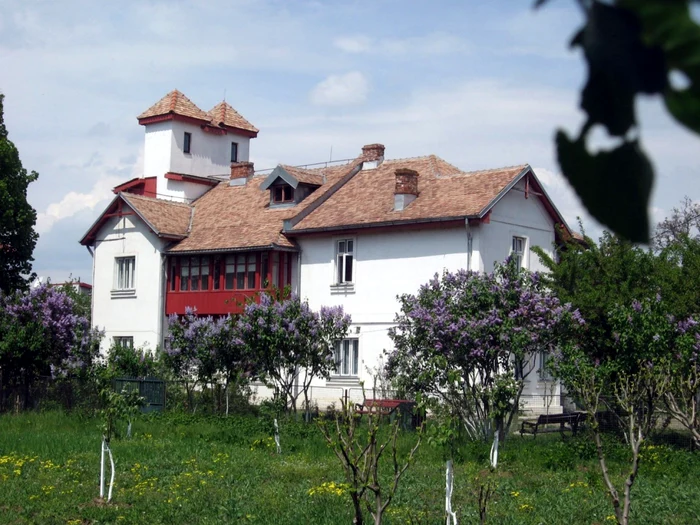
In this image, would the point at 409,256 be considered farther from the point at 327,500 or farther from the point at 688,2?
the point at 688,2

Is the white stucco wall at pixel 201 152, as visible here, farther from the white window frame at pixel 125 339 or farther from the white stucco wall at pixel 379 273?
the white stucco wall at pixel 379 273

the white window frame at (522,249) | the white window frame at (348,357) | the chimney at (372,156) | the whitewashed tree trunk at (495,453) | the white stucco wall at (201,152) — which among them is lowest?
the whitewashed tree trunk at (495,453)

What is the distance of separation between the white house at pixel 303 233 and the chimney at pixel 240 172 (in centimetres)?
9

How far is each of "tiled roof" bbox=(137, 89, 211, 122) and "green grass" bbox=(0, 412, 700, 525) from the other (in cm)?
2068

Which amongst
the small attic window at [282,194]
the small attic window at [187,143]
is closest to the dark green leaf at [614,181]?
the small attic window at [282,194]

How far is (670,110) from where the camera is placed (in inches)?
34.0

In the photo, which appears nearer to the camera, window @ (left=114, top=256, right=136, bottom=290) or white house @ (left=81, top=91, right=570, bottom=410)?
white house @ (left=81, top=91, right=570, bottom=410)

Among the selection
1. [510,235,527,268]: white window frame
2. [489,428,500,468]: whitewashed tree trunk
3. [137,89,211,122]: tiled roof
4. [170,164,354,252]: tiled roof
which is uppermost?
[137,89,211,122]: tiled roof

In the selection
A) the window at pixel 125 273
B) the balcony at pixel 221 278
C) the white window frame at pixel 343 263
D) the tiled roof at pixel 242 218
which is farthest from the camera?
the window at pixel 125 273

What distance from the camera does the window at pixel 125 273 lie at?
119ft

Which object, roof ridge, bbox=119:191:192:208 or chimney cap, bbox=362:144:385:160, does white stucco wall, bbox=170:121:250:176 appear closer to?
roof ridge, bbox=119:191:192:208

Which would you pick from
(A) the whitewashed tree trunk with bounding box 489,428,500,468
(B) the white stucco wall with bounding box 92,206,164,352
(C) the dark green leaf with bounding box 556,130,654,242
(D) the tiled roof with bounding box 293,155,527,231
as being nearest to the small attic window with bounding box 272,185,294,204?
(D) the tiled roof with bounding box 293,155,527,231

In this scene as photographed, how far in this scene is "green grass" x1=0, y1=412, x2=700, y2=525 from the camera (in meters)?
12.1

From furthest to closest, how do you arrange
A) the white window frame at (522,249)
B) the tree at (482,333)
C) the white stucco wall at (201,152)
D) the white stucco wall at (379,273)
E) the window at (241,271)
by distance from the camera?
the white stucco wall at (201,152)
the window at (241,271)
the white window frame at (522,249)
the white stucco wall at (379,273)
the tree at (482,333)
